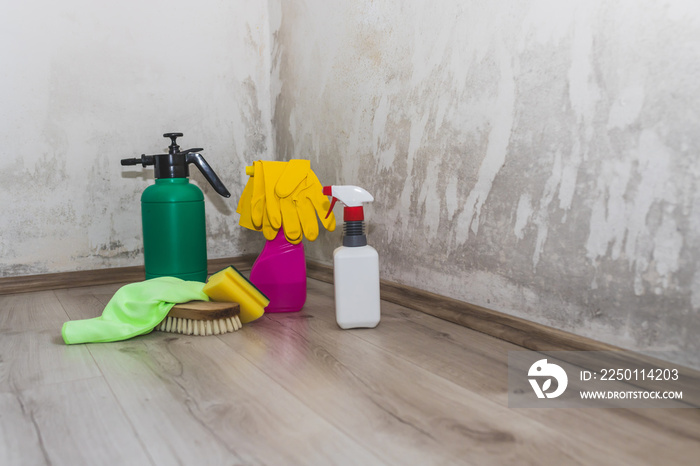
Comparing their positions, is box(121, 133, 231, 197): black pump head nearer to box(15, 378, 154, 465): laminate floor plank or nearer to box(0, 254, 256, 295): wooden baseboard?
box(0, 254, 256, 295): wooden baseboard

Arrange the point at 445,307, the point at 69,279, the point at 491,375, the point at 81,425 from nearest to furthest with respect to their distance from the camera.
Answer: the point at 81,425
the point at 491,375
the point at 445,307
the point at 69,279

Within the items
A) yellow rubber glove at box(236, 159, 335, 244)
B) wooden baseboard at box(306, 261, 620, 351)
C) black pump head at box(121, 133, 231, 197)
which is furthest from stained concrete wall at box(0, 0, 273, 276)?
wooden baseboard at box(306, 261, 620, 351)

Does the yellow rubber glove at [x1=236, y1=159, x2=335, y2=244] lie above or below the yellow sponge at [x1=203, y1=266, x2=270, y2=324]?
above

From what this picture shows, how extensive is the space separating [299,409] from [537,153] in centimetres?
43

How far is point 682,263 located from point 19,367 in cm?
76

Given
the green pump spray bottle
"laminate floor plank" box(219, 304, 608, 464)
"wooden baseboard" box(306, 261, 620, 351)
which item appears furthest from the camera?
the green pump spray bottle

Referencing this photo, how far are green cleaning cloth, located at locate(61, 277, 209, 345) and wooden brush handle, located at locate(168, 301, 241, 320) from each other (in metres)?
0.01

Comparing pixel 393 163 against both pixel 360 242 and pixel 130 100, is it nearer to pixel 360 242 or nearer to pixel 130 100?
pixel 360 242

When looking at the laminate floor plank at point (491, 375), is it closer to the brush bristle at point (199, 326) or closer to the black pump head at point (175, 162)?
the brush bristle at point (199, 326)

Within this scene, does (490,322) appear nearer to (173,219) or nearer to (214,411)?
(214,411)

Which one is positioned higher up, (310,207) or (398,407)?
(310,207)

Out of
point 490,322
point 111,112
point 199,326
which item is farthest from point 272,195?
point 111,112

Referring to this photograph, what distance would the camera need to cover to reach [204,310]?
2.54ft

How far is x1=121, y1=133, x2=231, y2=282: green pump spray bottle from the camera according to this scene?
3.51ft
